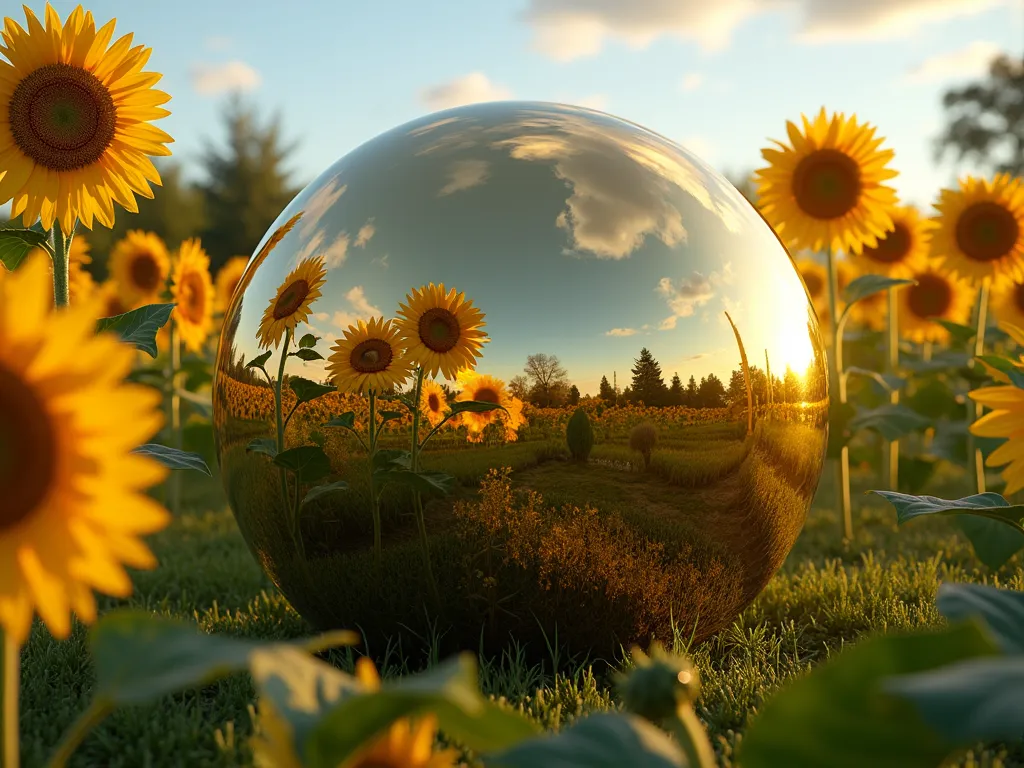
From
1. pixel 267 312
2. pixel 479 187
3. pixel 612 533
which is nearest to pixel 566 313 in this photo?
pixel 479 187

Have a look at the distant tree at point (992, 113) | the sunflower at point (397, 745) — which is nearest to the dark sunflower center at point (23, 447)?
the sunflower at point (397, 745)

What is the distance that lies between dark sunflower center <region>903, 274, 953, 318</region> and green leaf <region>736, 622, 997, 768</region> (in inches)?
292

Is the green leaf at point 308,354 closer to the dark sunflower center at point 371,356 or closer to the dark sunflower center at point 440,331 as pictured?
the dark sunflower center at point 371,356

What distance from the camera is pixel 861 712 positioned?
1325 millimetres

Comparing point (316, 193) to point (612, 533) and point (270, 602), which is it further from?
point (270, 602)

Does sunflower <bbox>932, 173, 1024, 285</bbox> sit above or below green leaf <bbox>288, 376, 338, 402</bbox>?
above

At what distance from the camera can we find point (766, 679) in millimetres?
3178

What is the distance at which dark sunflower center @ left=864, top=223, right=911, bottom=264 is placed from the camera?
6.93 meters

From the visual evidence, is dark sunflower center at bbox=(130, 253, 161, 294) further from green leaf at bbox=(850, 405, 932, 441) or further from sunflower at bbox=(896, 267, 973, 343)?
sunflower at bbox=(896, 267, 973, 343)

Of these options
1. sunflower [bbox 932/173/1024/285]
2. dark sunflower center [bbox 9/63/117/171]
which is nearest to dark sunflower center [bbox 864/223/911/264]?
sunflower [bbox 932/173/1024/285]

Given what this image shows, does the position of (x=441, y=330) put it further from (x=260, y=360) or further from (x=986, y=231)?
(x=986, y=231)

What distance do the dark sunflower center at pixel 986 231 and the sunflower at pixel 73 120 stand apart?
198 inches

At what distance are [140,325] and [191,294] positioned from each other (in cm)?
377

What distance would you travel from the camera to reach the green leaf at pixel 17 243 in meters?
3.20
